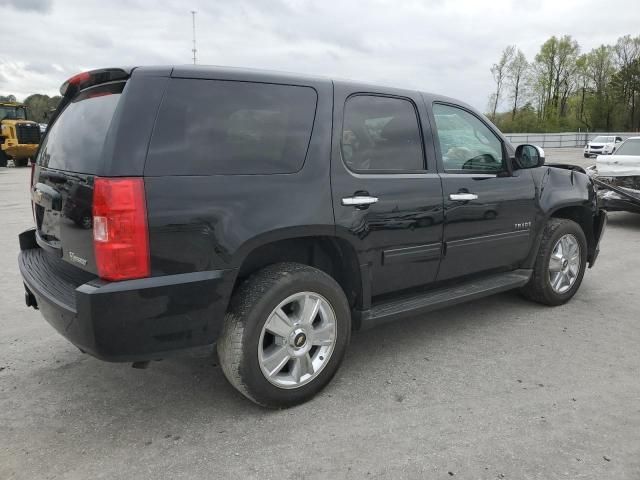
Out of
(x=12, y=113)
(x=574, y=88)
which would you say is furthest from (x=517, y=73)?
(x=12, y=113)

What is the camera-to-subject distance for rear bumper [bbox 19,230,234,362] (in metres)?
2.39

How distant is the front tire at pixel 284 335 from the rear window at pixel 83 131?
1007mm

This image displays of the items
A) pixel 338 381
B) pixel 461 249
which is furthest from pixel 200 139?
pixel 461 249

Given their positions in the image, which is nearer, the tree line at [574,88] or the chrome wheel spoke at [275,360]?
the chrome wheel spoke at [275,360]

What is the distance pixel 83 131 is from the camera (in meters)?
2.79

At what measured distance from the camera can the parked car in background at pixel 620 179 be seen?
28.1ft

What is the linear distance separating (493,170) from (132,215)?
278 centimetres

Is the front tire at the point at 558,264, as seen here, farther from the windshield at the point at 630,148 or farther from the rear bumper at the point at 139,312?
the windshield at the point at 630,148

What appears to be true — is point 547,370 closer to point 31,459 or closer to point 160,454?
point 160,454

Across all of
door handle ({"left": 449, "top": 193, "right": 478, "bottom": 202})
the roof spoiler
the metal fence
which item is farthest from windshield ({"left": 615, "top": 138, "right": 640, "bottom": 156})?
the metal fence

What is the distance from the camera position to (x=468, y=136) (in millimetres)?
4000

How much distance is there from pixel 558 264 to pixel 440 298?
162 centimetres

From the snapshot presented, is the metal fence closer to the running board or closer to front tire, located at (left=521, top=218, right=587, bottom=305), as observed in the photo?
front tire, located at (left=521, top=218, right=587, bottom=305)

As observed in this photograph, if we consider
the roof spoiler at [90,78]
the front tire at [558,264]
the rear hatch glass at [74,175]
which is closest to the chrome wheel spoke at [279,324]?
the rear hatch glass at [74,175]
